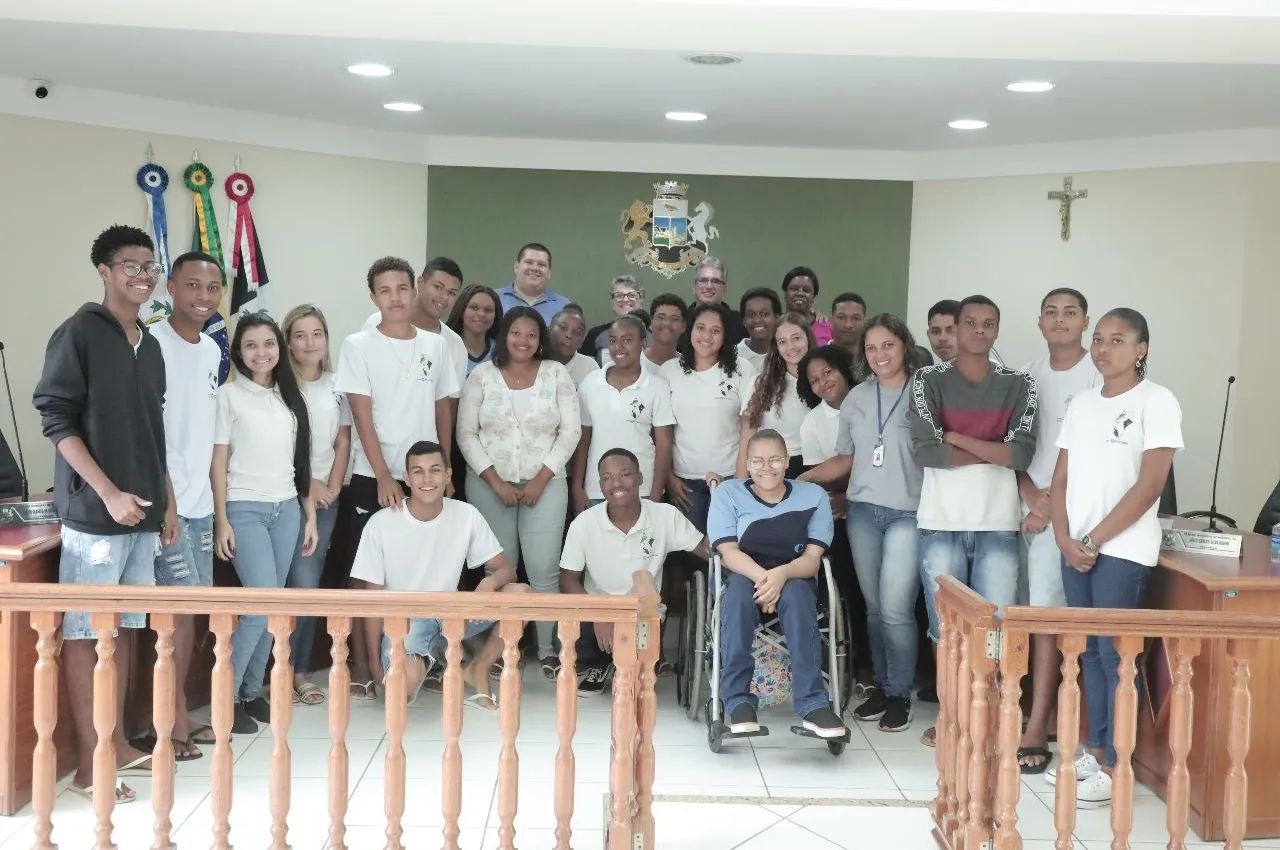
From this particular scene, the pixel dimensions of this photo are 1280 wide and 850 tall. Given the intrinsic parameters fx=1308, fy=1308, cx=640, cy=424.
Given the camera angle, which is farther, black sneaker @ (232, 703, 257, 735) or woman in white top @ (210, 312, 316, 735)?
black sneaker @ (232, 703, 257, 735)

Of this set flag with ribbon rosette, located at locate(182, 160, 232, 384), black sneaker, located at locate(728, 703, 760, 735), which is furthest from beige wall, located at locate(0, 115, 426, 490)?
black sneaker, located at locate(728, 703, 760, 735)

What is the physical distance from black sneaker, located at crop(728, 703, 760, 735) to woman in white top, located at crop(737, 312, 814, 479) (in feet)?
3.41

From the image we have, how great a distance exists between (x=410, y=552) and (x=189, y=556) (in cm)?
84

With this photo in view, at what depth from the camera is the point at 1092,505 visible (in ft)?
13.0

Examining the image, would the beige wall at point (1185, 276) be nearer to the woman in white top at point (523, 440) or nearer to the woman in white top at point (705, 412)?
the woman in white top at point (705, 412)

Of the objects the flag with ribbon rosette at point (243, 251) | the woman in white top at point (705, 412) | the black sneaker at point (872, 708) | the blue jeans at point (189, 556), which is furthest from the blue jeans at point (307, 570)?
the flag with ribbon rosette at point (243, 251)

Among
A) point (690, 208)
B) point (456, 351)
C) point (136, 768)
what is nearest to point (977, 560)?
point (456, 351)

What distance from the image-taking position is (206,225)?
6.81 m

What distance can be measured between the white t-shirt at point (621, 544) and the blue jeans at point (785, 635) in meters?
0.48

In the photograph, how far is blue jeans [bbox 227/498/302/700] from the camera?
4.40 metres

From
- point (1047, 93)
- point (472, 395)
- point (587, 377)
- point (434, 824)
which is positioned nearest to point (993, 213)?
point (1047, 93)

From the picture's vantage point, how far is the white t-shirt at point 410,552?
4664 millimetres

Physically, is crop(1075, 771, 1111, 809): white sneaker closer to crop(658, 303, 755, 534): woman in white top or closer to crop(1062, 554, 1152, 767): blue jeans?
crop(1062, 554, 1152, 767): blue jeans

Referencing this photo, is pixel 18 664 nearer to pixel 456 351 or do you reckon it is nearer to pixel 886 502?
pixel 456 351
